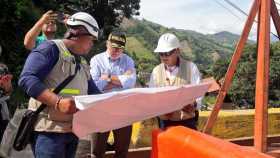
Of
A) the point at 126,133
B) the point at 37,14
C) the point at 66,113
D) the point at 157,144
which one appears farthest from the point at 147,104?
the point at 37,14

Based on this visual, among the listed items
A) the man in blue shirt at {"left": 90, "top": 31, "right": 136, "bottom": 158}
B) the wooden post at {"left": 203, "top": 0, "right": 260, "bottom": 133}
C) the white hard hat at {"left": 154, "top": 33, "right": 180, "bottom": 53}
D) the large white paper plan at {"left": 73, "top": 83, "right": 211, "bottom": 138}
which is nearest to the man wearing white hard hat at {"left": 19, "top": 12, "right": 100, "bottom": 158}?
the large white paper plan at {"left": 73, "top": 83, "right": 211, "bottom": 138}

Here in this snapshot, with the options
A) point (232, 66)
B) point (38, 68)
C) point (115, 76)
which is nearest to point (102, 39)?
point (232, 66)

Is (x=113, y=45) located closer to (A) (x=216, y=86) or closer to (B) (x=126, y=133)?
(B) (x=126, y=133)

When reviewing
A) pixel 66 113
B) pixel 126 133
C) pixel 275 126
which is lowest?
pixel 275 126

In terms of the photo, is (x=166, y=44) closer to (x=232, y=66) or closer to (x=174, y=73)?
(x=174, y=73)

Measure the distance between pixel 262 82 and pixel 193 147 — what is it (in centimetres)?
246

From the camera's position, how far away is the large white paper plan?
2.88 meters

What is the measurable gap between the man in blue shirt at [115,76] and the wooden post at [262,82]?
1.30m

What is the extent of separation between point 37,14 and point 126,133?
1720 cm

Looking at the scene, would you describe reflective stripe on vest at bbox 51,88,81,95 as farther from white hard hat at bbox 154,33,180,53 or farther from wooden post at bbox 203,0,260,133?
wooden post at bbox 203,0,260,133

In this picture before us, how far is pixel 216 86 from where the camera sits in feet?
14.0

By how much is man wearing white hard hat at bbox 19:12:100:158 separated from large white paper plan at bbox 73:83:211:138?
12cm

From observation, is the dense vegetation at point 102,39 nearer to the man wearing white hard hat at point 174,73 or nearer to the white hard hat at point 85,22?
the man wearing white hard hat at point 174,73

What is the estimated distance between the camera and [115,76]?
16.2ft
